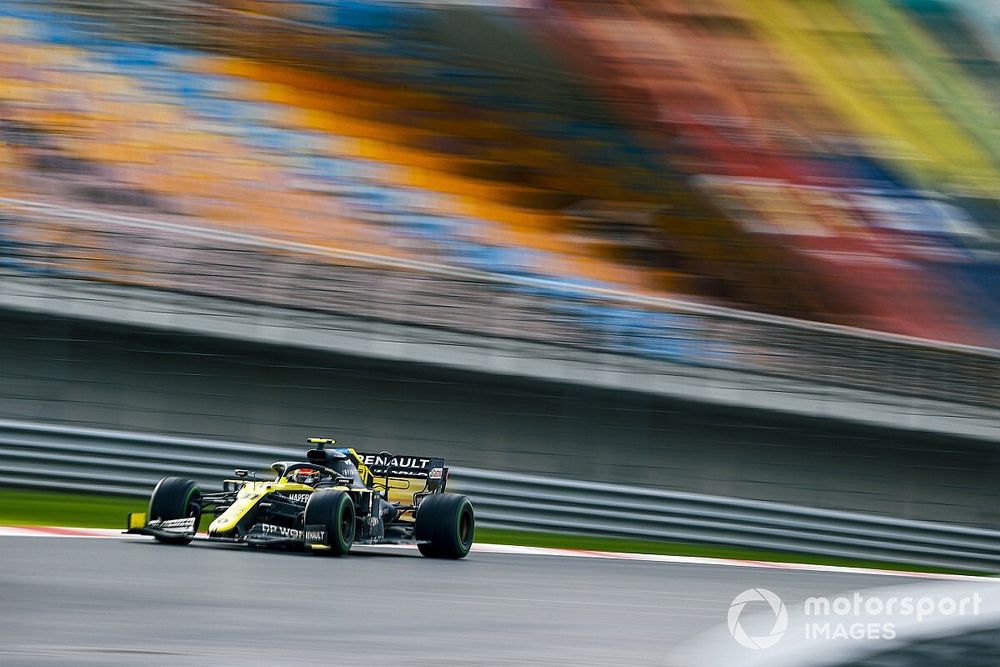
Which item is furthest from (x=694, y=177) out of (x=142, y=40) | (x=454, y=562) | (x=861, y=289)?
(x=454, y=562)

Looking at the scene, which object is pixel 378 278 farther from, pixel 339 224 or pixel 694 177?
pixel 694 177

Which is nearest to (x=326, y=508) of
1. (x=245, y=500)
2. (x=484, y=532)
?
(x=245, y=500)

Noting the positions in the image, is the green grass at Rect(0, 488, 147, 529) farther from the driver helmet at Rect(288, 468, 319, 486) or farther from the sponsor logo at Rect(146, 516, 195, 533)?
the driver helmet at Rect(288, 468, 319, 486)

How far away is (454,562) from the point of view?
1056 centimetres

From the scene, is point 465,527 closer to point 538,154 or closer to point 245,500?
point 245,500

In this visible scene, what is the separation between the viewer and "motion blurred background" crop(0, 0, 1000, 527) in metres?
14.8

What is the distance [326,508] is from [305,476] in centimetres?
69

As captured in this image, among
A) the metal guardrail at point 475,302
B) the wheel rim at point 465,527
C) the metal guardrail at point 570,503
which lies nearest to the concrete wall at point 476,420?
the metal guardrail at point 475,302

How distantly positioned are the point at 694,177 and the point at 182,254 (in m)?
7.69

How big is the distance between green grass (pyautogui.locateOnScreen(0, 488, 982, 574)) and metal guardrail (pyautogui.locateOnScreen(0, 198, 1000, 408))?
222 cm

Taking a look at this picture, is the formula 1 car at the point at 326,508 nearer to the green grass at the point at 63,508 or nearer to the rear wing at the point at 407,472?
the rear wing at the point at 407,472

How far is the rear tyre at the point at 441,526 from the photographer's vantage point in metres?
10.8

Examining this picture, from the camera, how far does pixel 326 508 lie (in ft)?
32.3

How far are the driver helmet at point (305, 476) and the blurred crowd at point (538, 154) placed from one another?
4617 mm
